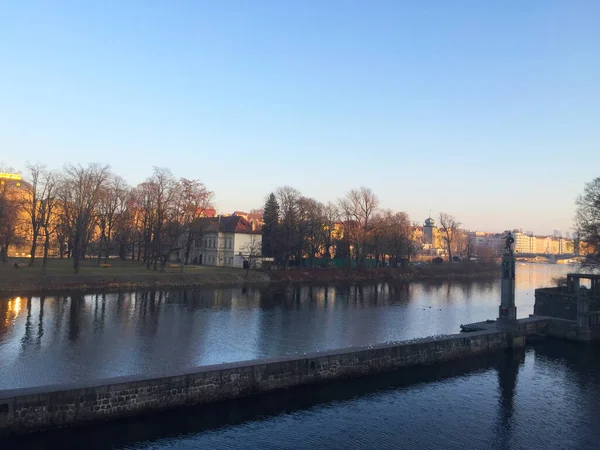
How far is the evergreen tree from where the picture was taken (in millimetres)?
84750

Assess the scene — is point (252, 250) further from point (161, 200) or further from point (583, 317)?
point (583, 317)

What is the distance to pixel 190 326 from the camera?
3634 cm

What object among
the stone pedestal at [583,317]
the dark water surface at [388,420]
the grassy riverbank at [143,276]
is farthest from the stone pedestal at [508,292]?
the grassy riverbank at [143,276]

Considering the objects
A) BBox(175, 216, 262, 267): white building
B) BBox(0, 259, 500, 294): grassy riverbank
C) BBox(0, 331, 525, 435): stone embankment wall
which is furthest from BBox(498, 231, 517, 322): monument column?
BBox(175, 216, 262, 267): white building

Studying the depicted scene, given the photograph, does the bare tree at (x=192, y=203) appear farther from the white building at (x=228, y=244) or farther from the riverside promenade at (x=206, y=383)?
the riverside promenade at (x=206, y=383)

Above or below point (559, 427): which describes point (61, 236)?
above

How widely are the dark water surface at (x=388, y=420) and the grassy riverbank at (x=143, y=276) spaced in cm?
3885

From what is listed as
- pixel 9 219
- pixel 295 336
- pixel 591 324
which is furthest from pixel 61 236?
pixel 591 324

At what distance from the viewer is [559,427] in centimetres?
1944

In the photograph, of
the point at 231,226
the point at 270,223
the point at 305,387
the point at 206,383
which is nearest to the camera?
the point at 206,383

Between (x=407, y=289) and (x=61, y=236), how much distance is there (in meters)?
53.4

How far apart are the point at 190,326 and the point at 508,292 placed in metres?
24.0


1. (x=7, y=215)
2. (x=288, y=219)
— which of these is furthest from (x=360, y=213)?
(x=7, y=215)

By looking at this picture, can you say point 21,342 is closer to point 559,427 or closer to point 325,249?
point 559,427
